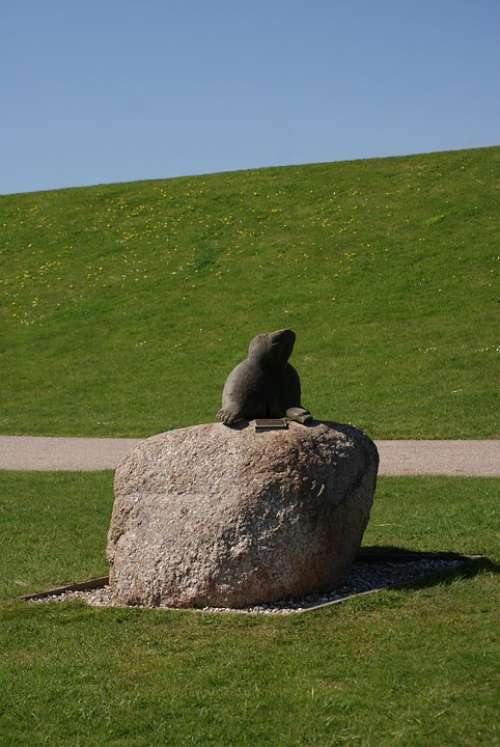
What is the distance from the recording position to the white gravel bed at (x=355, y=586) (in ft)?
25.7

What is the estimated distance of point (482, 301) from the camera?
25.3 metres

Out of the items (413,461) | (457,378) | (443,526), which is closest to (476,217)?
(457,378)

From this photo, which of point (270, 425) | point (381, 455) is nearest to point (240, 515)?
point (270, 425)

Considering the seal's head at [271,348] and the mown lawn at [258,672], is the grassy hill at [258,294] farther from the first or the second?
the mown lawn at [258,672]

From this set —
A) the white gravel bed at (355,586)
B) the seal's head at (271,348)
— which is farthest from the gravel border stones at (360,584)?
the seal's head at (271,348)

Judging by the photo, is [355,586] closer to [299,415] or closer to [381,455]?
[299,415]

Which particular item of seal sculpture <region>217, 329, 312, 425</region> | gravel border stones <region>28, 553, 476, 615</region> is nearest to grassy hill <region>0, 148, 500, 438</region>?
gravel border stones <region>28, 553, 476, 615</region>

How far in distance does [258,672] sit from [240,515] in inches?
62.0

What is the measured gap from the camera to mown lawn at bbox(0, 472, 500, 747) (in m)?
5.51

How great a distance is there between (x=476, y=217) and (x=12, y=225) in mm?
16668

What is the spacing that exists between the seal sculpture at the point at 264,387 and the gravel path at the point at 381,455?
19.7 ft

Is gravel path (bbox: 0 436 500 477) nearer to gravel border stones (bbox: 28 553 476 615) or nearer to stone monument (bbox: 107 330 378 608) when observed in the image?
gravel border stones (bbox: 28 553 476 615)

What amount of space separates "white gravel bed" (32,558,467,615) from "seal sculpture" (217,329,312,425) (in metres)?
1.40

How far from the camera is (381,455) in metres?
16.0
